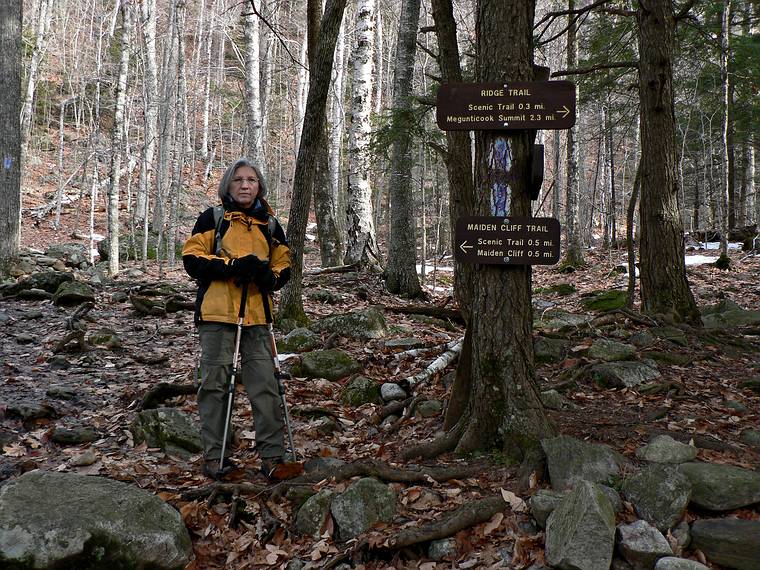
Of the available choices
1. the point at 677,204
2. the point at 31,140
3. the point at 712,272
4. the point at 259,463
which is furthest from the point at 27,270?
the point at 31,140

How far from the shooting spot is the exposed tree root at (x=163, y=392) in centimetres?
556

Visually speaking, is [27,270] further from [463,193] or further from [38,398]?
[463,193]

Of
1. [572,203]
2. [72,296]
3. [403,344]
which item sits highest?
[572,203]

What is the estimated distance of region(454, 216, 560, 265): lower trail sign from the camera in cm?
379

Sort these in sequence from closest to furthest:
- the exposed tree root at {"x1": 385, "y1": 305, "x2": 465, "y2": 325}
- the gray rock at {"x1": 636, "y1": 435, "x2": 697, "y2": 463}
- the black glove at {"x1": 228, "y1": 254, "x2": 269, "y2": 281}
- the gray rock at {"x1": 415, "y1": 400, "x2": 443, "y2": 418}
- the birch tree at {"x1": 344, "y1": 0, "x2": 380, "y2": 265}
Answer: the gray rock at {"x1": 636, "y1": 435, "x2": 697, "y2": 463}
the black glove at {"x1": 228, "y1": 254, "x2": 269, "y2": 281}
the gray rock at {"x1": 415, "y1": 400, "x2": 443, "y2": 418}
the exposed tree root at {"x1": 385, "y1": 305, "x2": 465, "y2": 325}
the birch tree at {"x1": 344, "y1": 0, "x2": 380, "y2": 265}

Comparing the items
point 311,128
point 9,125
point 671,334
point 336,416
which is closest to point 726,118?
point 671,334

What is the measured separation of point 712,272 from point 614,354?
10.5 meters

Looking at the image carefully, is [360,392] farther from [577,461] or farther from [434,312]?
[434,312]

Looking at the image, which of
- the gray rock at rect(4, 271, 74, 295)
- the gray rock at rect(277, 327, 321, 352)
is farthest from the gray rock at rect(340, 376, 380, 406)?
the gray rock at rect(4, 271, 74, 295)

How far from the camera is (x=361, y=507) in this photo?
3.54 m

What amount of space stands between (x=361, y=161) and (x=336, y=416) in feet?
25.8

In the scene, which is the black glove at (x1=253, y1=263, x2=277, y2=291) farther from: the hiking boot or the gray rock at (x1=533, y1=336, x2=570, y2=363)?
the gray rock at (x1=533, y1=336, x2=570, y2=363)

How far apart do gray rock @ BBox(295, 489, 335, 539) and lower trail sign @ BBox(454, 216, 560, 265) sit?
6.05ft

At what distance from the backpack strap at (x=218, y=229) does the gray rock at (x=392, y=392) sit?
2360 mm
